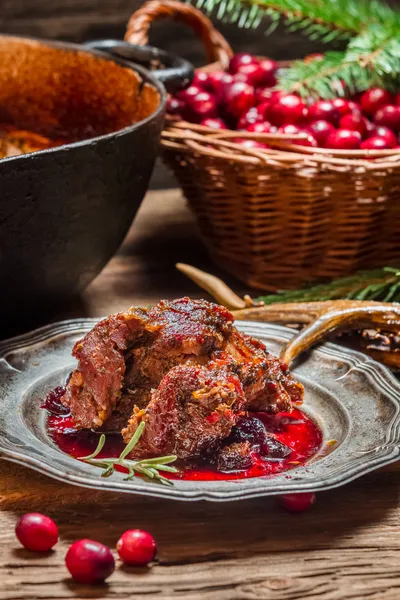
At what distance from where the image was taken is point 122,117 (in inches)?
65.1

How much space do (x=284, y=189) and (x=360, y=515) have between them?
68 cm

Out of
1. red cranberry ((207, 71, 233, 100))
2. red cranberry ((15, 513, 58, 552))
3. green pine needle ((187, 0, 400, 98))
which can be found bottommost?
red cranberry ((15, 513, 58, 552))

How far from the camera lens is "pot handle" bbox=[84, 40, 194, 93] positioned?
1651mm

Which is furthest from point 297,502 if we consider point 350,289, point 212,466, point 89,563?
point 350,289

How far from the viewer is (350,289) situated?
1.51 meters

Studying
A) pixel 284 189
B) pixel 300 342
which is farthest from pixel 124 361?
pixel 284 189

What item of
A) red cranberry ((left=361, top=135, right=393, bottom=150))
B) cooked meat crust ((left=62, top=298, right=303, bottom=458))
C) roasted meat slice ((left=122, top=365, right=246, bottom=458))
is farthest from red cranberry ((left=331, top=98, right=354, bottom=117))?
roasted meat slice ((left=122, top=365, right=246, bottom=458))

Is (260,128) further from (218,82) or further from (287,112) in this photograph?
(218,82)

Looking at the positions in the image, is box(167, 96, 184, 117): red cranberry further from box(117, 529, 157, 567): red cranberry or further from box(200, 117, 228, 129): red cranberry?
box(117, 529, 157, 567): red cranberry

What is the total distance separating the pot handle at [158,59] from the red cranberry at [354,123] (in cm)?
30

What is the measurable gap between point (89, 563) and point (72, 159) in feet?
2.07

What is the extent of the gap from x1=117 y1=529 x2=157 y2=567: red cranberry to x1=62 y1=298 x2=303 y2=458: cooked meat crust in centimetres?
12

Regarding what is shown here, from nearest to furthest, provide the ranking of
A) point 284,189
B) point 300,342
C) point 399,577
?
point 399,577 → point 300,342 → point 284,189

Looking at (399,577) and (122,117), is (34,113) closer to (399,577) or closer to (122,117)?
(122,117)
